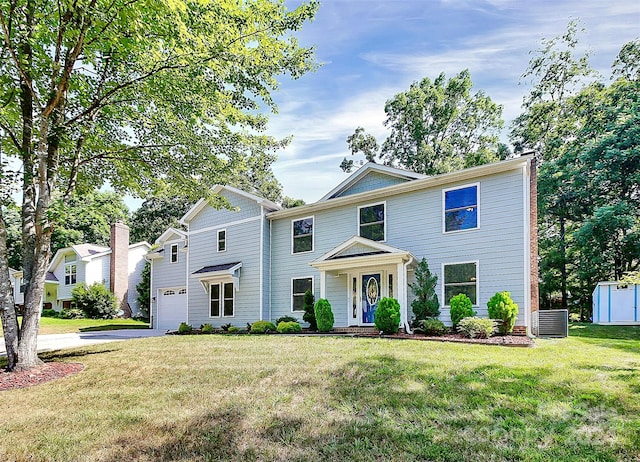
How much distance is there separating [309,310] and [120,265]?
20114 mm

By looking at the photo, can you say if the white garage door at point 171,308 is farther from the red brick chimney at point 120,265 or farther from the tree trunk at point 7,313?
the tree trunk at point 7,313

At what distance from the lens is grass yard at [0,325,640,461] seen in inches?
153

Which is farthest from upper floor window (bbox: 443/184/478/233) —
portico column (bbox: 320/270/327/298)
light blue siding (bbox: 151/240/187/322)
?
light blue siding (bbox: 151/240/187/322)

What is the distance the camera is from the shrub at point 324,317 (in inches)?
536

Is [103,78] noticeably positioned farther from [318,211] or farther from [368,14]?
[318,211]

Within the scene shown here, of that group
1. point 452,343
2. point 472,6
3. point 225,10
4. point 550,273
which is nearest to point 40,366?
point 225,10

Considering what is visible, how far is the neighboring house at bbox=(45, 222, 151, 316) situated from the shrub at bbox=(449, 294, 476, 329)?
24.8 metres

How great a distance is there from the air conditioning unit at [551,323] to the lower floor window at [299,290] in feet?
25.6

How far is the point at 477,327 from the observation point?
10.6 meters

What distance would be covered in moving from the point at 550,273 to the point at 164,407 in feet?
83.4

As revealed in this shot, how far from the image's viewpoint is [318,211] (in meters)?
16.4

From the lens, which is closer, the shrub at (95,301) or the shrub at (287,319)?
the shrub at (287,319)

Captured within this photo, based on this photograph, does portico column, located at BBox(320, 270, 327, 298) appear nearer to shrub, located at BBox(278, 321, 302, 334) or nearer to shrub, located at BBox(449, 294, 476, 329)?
shrub, located at BBox(278, 321, 302, 334)

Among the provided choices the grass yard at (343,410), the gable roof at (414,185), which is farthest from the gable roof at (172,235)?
the grass yard at (343,410)
